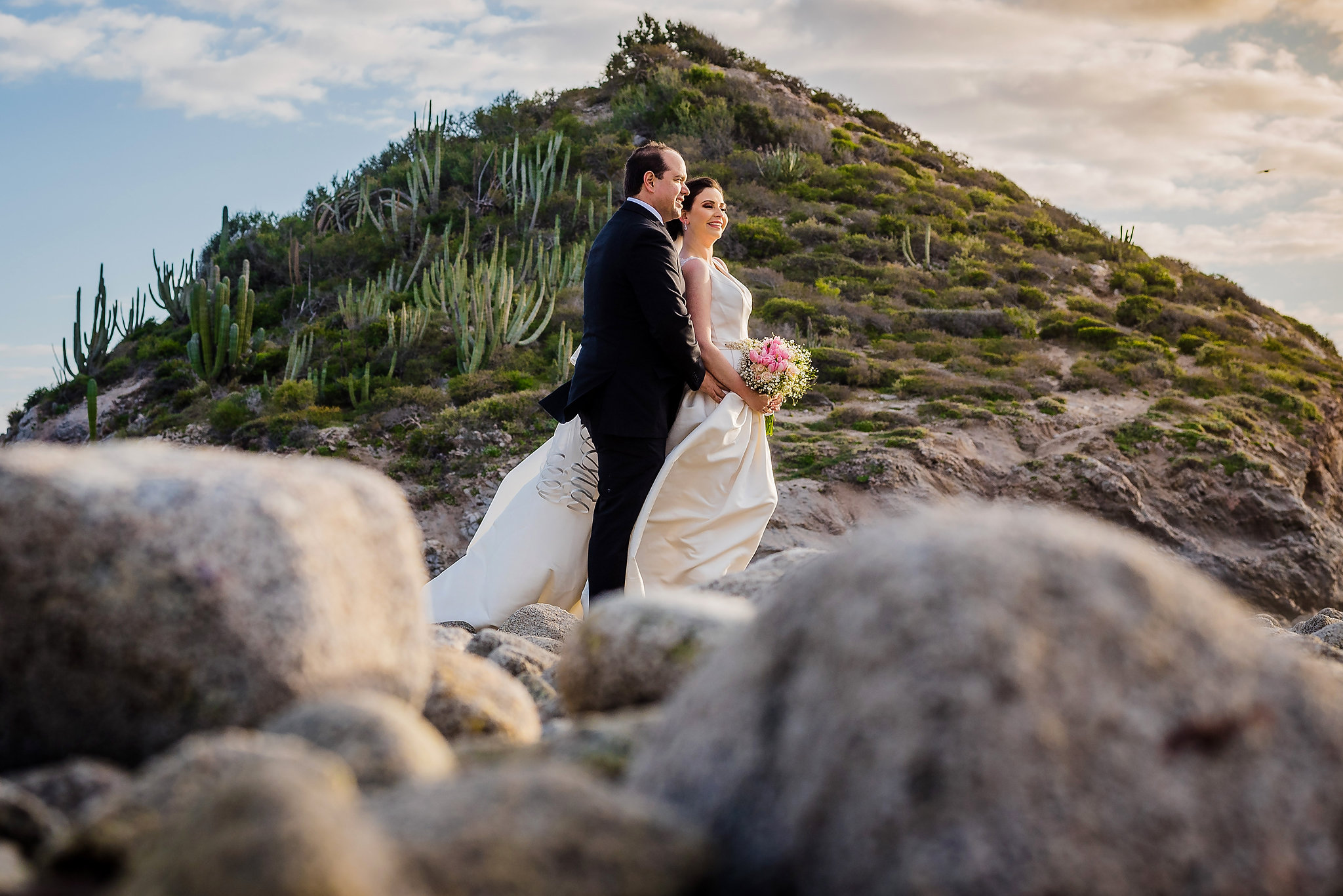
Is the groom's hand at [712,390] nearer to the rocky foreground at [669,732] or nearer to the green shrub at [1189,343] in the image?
the rocky foreground at [669,732]

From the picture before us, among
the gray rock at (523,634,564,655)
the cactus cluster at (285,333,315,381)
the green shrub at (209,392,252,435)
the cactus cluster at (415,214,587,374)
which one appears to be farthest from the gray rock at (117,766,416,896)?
the cactus cluster at (285,333,315,381)

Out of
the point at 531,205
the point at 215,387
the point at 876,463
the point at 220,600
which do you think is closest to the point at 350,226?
the point at 531,205

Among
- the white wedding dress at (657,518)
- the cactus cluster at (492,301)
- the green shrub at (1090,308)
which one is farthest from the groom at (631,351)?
the green shrub at (1090,308)

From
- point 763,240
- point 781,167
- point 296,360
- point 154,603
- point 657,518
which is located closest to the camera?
point 154,603

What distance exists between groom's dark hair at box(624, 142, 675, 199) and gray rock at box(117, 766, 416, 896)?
198 inches

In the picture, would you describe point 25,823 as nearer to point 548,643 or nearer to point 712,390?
point 548,643

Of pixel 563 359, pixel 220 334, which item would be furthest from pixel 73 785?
pixel 220 334

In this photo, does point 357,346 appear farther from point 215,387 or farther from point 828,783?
point 828,783

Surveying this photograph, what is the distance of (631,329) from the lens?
5836 millimetres

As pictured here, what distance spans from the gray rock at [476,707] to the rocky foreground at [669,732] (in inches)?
13.3

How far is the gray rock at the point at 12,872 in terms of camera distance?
140 cm

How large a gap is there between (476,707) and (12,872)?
1.13 metres

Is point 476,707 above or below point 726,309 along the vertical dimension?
below

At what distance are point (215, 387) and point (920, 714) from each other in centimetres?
1778
